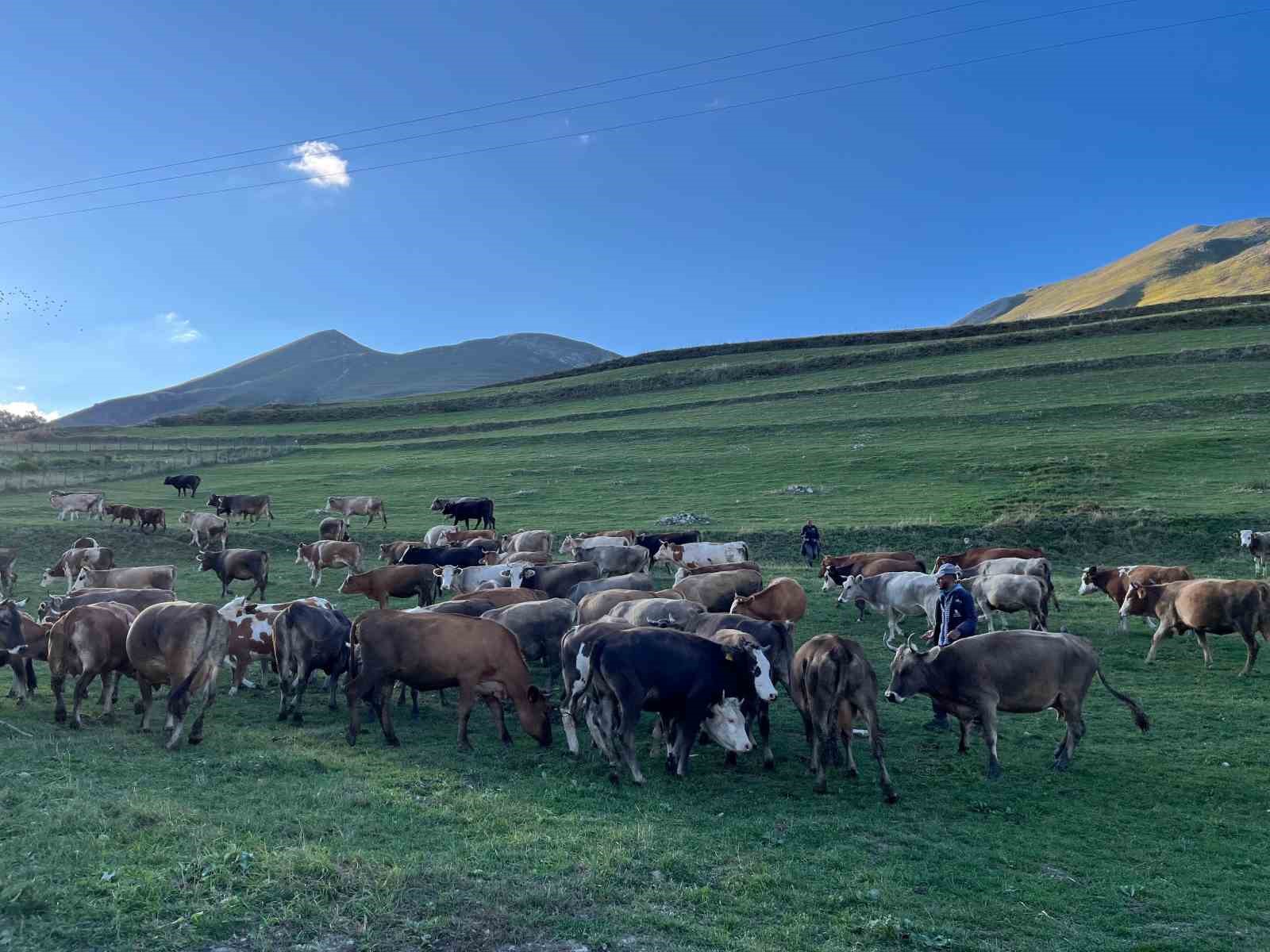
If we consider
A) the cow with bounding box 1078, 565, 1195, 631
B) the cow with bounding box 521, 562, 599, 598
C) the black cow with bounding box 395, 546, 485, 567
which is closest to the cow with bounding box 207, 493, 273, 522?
the black cow with bounding box 395, 546, 485, 567

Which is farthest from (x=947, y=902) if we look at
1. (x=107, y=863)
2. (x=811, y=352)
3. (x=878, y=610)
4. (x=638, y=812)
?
(x=811, y=352)

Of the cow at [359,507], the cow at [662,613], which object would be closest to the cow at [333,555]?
the cow at [359,507]

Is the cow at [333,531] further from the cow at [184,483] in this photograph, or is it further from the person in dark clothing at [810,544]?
the person in dark clothing at [810,544]

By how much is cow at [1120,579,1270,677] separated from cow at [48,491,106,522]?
3877cm

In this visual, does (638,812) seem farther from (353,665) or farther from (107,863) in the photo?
(353,665)

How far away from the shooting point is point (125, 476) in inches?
2061

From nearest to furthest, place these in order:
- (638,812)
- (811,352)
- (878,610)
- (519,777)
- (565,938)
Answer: (565,938) < (638,812) < (519,777) < (878,610) < (811,352)

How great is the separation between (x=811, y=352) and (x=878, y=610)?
201 feet

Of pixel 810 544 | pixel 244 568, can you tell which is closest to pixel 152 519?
pixel 244 568

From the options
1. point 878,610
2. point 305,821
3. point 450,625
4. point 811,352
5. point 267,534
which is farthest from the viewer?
point 811,352

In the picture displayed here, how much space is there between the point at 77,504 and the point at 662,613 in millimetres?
34404

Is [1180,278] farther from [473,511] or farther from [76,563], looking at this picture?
[76,563]

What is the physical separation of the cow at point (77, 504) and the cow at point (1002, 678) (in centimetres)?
3689

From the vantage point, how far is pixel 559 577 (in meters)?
21.4
